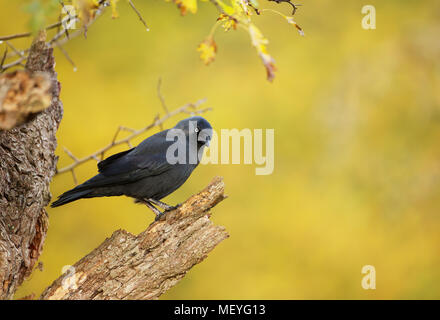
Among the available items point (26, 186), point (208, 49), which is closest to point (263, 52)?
point (208, 49)

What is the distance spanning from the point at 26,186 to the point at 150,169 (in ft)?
3.19

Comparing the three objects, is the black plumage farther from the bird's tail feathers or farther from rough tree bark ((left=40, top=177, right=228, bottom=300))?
rough tree bark ((left=40, top=177, right=228, bottom=300))

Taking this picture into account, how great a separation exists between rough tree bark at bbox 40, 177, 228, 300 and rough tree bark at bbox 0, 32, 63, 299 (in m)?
0.35

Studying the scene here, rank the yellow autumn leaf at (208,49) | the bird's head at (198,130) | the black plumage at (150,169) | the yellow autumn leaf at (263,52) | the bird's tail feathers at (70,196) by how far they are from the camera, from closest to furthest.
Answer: the yellow autumn leaf at (263,52) < the yellow autumn leaf at (208,49) < the bird's tail feathers at (70,196) < the black plumage at (150,169) < the bird's head at (198,130)

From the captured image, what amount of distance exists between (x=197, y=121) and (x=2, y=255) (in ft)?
5.74

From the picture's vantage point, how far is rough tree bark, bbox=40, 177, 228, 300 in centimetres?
302

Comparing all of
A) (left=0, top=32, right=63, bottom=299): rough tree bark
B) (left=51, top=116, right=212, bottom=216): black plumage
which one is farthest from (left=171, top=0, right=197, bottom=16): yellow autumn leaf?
(left=51, top=116, right=212, bottom=216): black plumage

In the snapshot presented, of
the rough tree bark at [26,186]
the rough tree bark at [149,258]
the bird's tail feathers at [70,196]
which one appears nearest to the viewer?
the rough tree bark at [149,258]

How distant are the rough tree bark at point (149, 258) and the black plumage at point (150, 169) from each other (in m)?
0.90

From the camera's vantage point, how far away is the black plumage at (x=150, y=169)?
13.2 feet

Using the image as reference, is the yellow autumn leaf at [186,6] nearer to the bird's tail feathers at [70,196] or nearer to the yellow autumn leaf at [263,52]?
the yellow autumn leaf at [263,52]

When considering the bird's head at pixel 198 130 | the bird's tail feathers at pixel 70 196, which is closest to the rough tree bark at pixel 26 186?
the bird's tail feathers at pixel 70 196

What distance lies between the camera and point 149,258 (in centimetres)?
309
